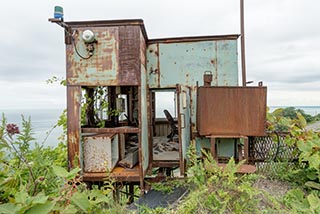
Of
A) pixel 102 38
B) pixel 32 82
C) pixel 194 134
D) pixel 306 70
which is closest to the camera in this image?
pixel 102 38

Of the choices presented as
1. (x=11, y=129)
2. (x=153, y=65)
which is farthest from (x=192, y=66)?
(x=11, y=129)

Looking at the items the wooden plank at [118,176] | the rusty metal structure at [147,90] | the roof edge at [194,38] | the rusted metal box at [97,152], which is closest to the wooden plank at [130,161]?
the rusty metal structure at [147,90]

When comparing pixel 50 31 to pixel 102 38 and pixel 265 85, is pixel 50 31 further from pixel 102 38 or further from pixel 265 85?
pixel 265 85

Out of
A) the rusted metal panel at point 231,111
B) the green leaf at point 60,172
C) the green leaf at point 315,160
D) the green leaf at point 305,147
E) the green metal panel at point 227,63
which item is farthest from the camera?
the green metal panel at point 227,63

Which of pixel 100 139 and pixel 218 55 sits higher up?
pixel 218 55

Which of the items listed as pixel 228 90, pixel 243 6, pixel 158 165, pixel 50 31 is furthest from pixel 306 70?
pixel 50 31

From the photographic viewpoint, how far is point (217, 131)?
4.54 metres

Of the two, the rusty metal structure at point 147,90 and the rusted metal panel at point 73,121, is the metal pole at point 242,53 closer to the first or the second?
the rusty metal structure at point 147,90

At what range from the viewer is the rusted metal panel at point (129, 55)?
419 centimetres

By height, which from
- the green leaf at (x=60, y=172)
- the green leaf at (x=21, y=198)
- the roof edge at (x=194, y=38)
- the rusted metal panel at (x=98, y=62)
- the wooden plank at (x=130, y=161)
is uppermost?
the roof edge at (x=194, y=38)

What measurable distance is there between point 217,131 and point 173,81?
4.84 feet

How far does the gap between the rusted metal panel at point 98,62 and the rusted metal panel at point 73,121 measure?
0.59 ft

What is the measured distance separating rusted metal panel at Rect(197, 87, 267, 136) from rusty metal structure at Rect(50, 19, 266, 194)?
18 mm

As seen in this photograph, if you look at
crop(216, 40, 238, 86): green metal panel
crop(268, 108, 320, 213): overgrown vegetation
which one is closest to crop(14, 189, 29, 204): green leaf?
crop(268, 108, 320, 213): overgrown vegetation
